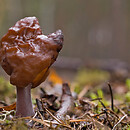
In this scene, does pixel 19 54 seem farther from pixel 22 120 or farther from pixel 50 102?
pixel 50 102

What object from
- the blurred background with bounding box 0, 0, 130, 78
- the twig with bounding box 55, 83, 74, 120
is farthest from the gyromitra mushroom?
the blurred background with bounding box 0, 0, 130, 78

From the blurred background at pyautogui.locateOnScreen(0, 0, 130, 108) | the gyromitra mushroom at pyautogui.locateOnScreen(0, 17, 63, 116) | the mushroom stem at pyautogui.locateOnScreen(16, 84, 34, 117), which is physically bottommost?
the mushroom stem at pyautogui.locateOnScreen(16, 84, 34, 117)

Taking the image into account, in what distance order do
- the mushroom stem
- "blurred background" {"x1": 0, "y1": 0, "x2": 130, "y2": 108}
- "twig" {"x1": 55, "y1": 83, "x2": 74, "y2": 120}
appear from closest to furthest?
the mushroom stem < "twig" {"x1": 55, "y1": 83, "x2": 74, "y2": 120} < "blurred background" {"x1": 0, "y1": 0, "x2": 130, "y2": 108}

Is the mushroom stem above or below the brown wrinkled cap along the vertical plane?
below

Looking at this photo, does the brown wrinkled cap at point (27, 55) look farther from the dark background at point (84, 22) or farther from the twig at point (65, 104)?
the dark background at point (84, 22)

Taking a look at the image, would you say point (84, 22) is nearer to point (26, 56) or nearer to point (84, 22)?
point (84, 22)

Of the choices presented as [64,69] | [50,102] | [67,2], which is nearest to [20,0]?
[67,2]

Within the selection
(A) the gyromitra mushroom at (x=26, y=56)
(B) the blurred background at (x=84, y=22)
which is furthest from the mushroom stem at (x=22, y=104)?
(B) the blurred background at (x=84, y=22)

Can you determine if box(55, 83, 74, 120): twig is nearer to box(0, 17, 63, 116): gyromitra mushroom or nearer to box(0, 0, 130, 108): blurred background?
box(0, 17, 63, 116): gyromitra mushroom
